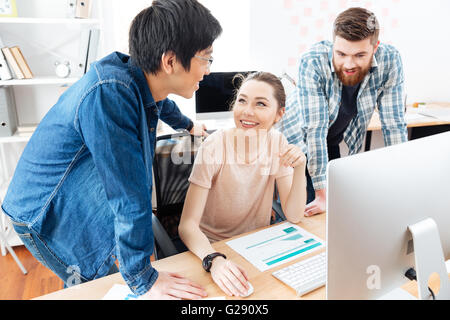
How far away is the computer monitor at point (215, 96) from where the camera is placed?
2.70m

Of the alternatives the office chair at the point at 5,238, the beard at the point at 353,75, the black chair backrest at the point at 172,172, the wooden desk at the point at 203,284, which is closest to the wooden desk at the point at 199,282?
the wooden desk at the point at 203,284

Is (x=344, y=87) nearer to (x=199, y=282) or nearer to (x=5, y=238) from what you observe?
(x=199, y=282)

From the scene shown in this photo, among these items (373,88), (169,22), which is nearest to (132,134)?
(169,22)

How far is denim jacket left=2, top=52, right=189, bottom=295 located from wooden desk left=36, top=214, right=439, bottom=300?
15cm

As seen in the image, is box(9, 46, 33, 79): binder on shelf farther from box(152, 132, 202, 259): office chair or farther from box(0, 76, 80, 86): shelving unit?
box(152, 132, 202, 259): office chair

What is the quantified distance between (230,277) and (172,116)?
73 cm

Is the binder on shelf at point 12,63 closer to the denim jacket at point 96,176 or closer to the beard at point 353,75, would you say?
the denim jacket at point 96,176

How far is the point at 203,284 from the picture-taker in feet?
3.21

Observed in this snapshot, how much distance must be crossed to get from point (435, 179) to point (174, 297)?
695 mm

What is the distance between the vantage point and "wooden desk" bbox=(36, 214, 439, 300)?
93 centimetres

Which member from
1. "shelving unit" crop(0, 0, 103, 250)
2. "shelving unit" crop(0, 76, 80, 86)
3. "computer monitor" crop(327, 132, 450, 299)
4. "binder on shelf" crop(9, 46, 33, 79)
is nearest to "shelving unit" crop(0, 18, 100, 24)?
"shelving unit" crop(0, 0, 103, 250)

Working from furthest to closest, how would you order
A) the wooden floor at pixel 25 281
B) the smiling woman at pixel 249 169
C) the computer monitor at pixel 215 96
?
1. the computer monitor at pixel 215 96
2. the wooden floor at pixel 25 281
3. the smiling woman at pixel 249 169

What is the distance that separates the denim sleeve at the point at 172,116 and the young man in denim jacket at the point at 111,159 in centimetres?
33

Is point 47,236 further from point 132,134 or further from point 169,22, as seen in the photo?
point 169,22
